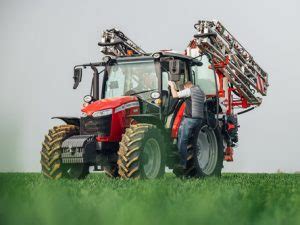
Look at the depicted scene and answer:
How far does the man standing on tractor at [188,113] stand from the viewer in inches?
459

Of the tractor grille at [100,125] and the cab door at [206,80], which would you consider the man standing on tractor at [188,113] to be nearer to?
the tractor grille at [100,125]

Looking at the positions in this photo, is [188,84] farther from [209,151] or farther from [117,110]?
[209,151]

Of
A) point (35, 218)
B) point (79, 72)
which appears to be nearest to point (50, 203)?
point (35, 218)

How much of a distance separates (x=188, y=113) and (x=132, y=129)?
5.46ft

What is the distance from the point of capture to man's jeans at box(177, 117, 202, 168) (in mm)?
11641

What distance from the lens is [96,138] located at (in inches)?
452

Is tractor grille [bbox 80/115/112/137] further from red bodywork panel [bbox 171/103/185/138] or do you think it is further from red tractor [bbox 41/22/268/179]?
red bodywork panel [bbox 171/103/185/138]

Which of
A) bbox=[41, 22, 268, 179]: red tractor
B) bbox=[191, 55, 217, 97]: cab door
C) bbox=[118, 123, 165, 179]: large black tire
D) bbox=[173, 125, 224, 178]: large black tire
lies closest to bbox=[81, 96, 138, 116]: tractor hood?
bbox=[41, 22, 268, 179]: red tractor

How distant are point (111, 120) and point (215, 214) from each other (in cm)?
815

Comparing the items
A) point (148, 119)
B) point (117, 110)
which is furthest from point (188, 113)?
point (117, 110)

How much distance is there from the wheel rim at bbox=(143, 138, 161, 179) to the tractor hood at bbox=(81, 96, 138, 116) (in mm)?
1009

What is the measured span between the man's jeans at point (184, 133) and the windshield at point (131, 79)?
90 centimetres

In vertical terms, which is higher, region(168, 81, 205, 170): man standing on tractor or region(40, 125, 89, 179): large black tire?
region(168, 81, 205, 170): man standing on tractor

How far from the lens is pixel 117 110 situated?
37.7ft
